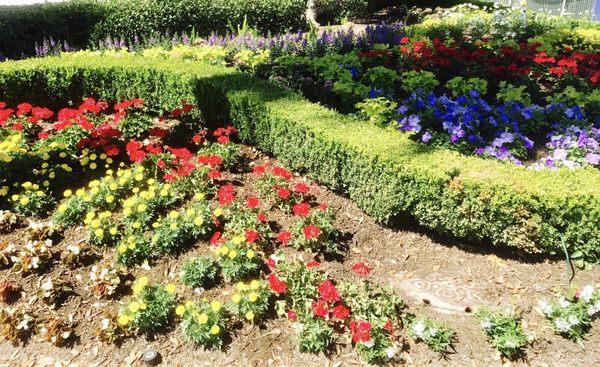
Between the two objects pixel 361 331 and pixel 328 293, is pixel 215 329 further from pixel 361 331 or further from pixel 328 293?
pixel 361 331

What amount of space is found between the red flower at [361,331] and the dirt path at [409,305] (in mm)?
209

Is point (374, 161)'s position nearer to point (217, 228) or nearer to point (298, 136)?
point (298, 136)

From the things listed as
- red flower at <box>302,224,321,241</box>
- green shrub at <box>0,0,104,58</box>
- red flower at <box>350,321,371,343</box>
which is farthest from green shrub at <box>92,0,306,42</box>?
red flower at <box>350,321,371,343</box>

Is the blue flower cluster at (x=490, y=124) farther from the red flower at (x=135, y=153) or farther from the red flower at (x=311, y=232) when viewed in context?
the red flower at (x=135, y=153)

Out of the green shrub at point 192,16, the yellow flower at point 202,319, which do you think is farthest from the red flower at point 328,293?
the green shrub at point 192,16

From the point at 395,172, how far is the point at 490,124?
2.22 m

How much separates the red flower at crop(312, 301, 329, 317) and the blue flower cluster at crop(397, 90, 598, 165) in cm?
300

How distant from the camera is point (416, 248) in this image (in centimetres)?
482

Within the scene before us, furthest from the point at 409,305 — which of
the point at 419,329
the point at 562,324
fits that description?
the point at 562,324

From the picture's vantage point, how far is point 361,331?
356cm

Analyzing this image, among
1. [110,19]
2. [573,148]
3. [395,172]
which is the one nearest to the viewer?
[395,172]

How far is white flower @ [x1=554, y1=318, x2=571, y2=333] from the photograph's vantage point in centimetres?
372

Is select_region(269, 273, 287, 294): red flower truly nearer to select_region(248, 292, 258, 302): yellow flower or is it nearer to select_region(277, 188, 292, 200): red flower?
select_region(248, 292, 258, 302): yellow flower

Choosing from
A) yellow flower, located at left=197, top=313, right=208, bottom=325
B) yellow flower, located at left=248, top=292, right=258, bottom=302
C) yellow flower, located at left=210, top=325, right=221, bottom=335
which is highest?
yellow flower, located at left=248, top=292, right=258, bottom=302
